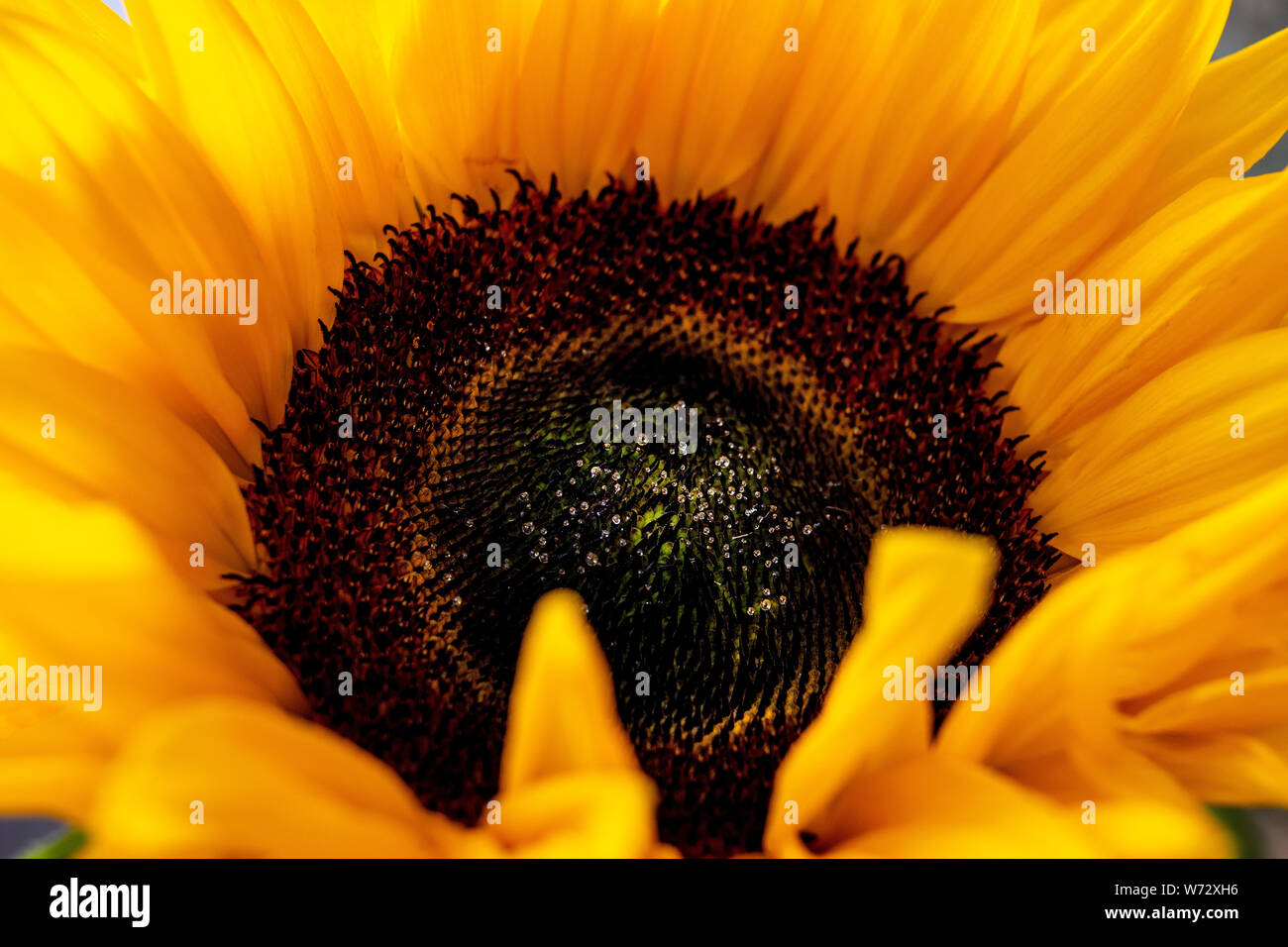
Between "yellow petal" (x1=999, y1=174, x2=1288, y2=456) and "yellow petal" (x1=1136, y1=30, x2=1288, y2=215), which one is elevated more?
"yellow petal" (x1=1136, y1=30, x2=1288, y2=215)

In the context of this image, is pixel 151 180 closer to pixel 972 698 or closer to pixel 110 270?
pixel 110 270

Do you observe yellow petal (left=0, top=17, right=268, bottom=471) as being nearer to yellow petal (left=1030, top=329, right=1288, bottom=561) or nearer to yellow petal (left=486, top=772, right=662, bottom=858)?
yellow petal (left=486, top=772, right=662, bottom=858)

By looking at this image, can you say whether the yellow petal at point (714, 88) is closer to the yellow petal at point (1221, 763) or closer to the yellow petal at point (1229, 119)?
the yellow petal at point (1229, 119)

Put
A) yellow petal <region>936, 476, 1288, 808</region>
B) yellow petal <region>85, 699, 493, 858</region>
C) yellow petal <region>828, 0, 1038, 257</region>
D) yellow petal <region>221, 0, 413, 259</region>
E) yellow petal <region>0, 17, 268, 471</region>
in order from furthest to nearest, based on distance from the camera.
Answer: yellow petal <region>828, 0, 1038, 257</region> → yellow petal <region>221, 0, 413, 259</region> → yellow petal <region>0, 17, 268, 471</region> → yellow petal <region>936, 476, 1288, 808</region> → yellow petal <region>85, 699, 493, 858</region>

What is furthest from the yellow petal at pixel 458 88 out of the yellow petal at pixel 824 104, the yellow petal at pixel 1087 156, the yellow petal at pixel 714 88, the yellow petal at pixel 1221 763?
the yellow petal at pixel 1221 763

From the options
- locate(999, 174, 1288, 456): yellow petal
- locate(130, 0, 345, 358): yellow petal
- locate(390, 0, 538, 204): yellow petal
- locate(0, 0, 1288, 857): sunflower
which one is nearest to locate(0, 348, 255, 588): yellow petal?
locate(0, 0, 1288, 857): sunflower

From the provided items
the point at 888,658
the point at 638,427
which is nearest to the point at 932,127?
the point at 638,427

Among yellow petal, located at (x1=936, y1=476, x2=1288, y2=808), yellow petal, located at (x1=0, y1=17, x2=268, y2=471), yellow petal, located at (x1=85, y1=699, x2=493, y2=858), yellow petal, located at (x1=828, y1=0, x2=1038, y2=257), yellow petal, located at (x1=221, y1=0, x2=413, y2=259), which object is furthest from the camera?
yellow petal, located at (x1=828, y1=0, x2=1038, y2=257)

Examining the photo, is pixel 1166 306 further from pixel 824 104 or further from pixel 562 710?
pixel 562 710
